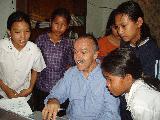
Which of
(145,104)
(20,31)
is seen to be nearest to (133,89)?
(145,104)

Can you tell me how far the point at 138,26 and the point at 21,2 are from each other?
2.45m

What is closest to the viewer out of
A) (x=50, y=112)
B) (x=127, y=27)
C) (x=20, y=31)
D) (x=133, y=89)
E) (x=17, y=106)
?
(x=133, y=89)

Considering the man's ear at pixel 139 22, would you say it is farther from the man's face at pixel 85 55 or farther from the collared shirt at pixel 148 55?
the man's face at pixel 85 55

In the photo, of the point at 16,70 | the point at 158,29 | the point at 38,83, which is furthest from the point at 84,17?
the point at 16,70

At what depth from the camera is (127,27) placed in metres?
2.70

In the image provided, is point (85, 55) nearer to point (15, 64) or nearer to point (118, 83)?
point (118, 83)

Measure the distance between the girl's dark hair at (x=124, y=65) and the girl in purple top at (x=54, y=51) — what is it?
1569mm

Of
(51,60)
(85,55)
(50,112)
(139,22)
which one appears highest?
(139,22)

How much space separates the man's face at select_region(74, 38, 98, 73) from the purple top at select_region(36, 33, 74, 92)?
1.08 m

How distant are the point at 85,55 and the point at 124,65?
1.86ft

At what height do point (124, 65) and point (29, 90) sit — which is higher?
point (124, 65)

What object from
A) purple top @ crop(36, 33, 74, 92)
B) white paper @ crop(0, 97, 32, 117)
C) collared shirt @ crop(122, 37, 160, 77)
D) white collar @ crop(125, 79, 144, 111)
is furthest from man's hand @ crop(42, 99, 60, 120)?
purple top @ crop(36, 33, 74, 92)

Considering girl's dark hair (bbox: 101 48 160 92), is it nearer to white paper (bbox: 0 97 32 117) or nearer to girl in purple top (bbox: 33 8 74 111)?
white paper (bbox: 0 97 32 117)

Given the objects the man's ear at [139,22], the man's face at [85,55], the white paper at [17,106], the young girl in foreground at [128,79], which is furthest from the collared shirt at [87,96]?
the man's ear at [139,22]
